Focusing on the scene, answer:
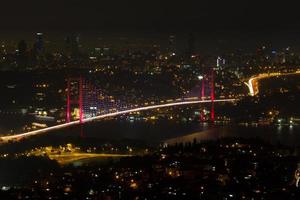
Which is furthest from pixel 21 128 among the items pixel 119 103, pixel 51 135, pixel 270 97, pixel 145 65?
pixel 145 65

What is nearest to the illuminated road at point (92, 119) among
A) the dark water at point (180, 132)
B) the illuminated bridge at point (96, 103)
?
the illuminated bridge at point (96, 103)

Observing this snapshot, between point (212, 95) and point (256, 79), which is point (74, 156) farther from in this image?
point (256, 79)

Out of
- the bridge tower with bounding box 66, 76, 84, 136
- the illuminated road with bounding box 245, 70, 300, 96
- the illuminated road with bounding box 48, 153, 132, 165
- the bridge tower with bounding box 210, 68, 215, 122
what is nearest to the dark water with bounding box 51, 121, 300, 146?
the bridge tower with bounding box 66, 76, 84, 136

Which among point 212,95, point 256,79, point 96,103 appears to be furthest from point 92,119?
point 256,79

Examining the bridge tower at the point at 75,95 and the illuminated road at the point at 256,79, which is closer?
the bridge tower at the point at 75,95

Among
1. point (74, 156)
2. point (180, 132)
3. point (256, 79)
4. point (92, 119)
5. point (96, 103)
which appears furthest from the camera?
point (256, 79)

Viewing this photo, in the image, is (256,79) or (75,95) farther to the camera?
(256,79)

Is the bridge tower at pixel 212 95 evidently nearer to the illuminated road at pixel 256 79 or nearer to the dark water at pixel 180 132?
the dark water at pixel 180 132

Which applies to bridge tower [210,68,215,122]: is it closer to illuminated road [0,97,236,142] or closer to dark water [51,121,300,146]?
illuminated road [0,97,236,142]

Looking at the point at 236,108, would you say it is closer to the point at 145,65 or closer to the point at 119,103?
the point at 119,103

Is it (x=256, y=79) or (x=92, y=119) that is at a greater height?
(x=256, y=79)

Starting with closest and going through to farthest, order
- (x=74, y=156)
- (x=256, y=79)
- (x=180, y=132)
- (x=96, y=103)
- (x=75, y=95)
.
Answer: (x=74, y=156)
(x=180, y=132)
(x=96, y=103)
(x=75, y=95)
(x=256, y=79)
